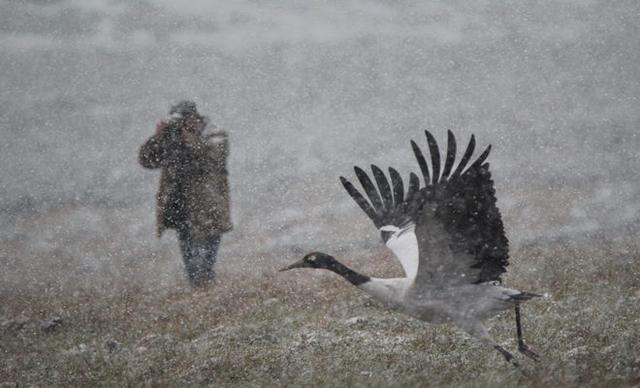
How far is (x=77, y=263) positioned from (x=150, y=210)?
146 inches

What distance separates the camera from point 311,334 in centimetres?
796

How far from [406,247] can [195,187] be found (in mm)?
5485

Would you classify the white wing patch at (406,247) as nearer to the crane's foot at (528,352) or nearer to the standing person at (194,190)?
the crane's foot at (528,352)

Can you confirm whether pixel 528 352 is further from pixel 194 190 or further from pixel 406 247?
pixel 194 190

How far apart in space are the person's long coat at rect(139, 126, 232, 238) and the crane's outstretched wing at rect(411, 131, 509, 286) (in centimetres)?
541

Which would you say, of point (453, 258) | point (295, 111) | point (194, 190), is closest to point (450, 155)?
point (453, 258)

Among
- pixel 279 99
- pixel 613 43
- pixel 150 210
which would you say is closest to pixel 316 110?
pixel 279 99

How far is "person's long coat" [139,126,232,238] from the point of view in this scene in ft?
35.4

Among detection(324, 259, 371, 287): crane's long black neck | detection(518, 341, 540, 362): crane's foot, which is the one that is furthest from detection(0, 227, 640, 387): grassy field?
detection(324, 259, 371, 287): crane's long black neck

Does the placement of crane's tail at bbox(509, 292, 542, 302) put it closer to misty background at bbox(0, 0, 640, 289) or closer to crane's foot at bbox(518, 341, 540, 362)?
crane's foot at bbox(518, 341, 540, 362)

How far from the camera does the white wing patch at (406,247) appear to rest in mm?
6309

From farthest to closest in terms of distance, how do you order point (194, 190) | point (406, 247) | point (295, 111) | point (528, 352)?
point (295, 111) < point (194, 190) < point (406, 247) < point (528, 352)

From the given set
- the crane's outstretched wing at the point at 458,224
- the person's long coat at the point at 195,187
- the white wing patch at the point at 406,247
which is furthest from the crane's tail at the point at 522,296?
the person's long coat at the point at 195,187

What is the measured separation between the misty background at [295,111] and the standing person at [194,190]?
1078mm
